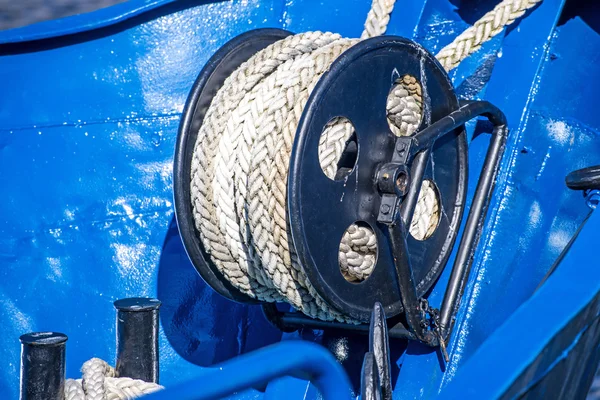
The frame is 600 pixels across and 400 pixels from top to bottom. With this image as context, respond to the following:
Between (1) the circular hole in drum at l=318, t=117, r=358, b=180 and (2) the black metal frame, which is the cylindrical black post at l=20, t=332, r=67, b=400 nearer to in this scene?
(2) the black metal frame

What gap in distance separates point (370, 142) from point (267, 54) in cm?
35

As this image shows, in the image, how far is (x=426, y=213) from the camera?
2.24 metres

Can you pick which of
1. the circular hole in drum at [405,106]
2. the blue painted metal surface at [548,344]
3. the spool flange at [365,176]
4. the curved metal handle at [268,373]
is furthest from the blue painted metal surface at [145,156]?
the curved metal handle at [268,373]

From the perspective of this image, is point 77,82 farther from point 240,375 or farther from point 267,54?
point 240,375

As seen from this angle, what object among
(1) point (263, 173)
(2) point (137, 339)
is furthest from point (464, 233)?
(2) point (137, 339)

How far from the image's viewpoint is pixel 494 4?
2.63 m

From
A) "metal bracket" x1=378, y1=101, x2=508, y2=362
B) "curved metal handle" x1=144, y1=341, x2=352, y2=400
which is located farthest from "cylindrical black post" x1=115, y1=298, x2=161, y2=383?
"curved metal handle" x1=144, y1=341, x2=352, y2=400

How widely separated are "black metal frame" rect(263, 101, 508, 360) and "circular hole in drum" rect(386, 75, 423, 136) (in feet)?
0.24

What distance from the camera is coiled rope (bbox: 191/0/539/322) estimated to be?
1867mm

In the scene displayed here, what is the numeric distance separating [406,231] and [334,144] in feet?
0.99

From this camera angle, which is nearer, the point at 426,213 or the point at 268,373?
the point at 268,373

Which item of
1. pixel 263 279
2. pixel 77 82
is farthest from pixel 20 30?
pixel 263 279

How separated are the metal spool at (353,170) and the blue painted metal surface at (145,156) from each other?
0.19 meters

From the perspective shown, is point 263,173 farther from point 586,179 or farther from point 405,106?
point 586,179
